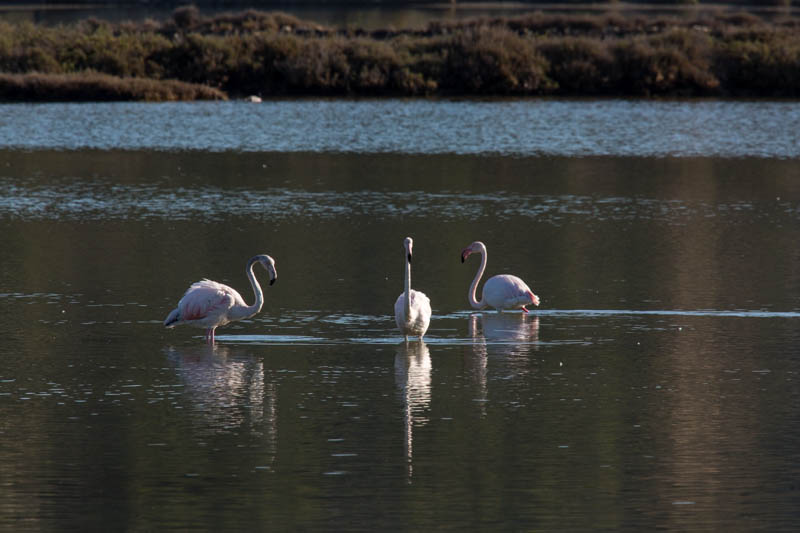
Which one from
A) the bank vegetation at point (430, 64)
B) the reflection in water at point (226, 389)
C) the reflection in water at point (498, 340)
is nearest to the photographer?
the reflection in water at point (226, 389)

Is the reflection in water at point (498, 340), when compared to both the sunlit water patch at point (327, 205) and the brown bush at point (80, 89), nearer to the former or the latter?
the sunlit water patch at point (327, 205)

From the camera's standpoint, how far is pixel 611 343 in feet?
36.7

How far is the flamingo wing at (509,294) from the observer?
12336mm

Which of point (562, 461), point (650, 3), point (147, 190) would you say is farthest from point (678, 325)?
point (650, 3)

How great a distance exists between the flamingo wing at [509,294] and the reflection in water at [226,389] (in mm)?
2592

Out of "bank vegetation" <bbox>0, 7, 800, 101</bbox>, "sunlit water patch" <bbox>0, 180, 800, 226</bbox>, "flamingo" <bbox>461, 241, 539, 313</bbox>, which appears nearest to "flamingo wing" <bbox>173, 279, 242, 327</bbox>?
"flamingo" <bbox>461, 241, 539, 313</bbox>

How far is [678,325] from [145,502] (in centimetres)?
592

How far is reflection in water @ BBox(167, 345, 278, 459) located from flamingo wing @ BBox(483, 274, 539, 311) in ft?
8.50

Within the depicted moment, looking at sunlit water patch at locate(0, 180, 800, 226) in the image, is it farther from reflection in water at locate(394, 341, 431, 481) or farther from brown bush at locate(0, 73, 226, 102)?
brown bush at locate(0, 73, 226, 102)

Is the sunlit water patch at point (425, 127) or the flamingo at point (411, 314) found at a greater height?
the sunlit water patch at point (425, 127)

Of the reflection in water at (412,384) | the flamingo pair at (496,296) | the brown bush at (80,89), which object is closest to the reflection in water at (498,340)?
the flamingo pair at (496,296)

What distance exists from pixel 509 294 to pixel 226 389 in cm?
352

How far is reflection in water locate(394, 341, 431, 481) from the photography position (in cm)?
861

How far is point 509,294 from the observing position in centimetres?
1236
